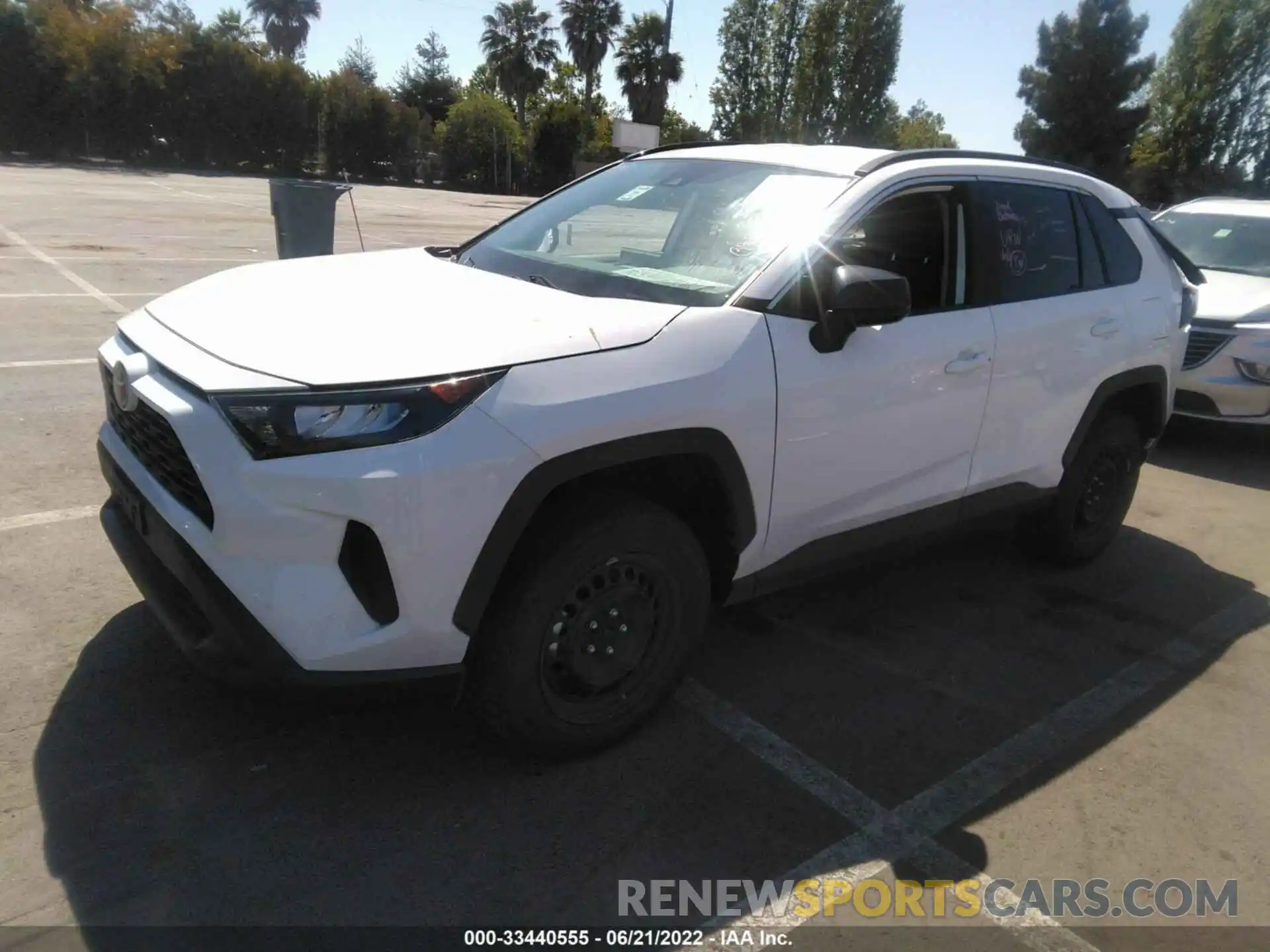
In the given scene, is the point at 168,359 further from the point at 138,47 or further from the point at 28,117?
the point at 138,47

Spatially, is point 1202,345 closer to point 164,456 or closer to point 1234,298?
point 1234,298

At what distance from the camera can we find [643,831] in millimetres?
2801

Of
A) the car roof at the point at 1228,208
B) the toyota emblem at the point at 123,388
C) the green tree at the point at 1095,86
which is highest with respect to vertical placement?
the green tree at the point at 1095,86

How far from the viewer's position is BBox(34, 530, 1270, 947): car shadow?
250 cm

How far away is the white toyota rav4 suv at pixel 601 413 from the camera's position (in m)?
2.42

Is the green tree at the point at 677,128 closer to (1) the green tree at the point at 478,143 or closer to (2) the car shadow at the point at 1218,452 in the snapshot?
(1) the green tree at the point at 478,143

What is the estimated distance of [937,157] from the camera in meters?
3.86

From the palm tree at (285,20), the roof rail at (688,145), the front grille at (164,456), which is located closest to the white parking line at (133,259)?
the roof rail at (688,145)

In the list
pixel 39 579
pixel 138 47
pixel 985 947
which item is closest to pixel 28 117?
pixel 138 47

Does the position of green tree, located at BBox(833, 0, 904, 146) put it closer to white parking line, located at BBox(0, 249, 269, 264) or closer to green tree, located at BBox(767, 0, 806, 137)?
green tree, located at BBox(767, 0, 806, 137)

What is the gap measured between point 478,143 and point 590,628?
4956cm

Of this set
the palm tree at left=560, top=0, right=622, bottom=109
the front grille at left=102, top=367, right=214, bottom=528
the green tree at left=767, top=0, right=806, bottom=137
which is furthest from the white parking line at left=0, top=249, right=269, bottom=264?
the palm tree at left=560, top=0, right=622, bottom=109

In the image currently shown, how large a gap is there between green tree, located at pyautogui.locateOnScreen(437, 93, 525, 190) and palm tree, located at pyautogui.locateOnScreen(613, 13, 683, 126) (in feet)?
32.0

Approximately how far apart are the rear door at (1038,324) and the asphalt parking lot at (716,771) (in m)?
0.78
